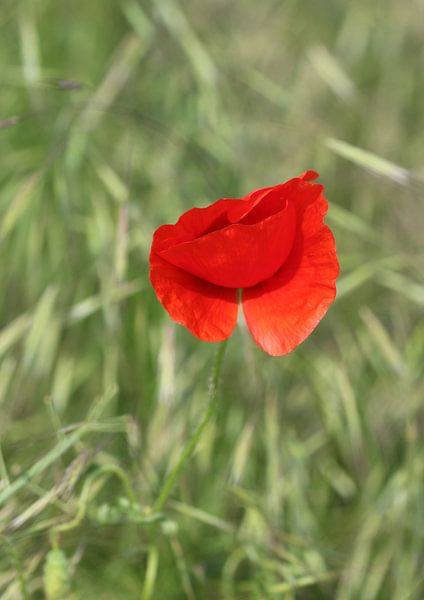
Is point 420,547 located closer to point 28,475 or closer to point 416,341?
point 416,341

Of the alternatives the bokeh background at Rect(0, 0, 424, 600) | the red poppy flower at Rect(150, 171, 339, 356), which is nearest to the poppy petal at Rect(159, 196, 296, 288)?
the red poppy flower at Rect(150, 171, 339, 356)

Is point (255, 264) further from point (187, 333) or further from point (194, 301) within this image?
point (187, 333)

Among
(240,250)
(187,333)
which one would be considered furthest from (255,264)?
(187,333)

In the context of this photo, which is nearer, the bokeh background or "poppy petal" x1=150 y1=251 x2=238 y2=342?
"poppy petal" x1=150 y1=251 x2=238 y2=342

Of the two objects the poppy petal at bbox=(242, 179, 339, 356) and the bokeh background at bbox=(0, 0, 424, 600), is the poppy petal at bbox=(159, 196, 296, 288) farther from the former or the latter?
the bokeh background at bbox=(0, 0, 424, 600)

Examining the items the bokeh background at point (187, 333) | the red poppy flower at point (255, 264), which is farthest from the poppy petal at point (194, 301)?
the bokeh background at point (187, 333)

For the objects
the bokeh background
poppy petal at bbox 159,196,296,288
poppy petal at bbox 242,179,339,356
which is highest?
poppy petal at bbox 159,196,296,288
